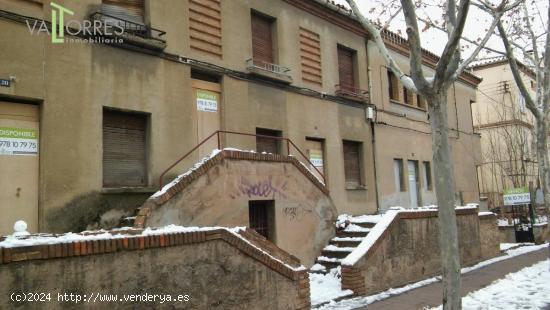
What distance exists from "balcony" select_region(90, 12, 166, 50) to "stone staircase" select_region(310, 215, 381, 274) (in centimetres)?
634

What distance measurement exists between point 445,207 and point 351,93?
943 cm

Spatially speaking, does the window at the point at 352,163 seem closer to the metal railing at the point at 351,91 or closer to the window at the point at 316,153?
the window at the point at 316,153

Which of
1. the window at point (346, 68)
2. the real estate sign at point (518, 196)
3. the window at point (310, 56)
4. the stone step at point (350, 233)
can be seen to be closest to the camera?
the stone step at point (350, 233)

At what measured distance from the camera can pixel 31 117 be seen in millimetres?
8336

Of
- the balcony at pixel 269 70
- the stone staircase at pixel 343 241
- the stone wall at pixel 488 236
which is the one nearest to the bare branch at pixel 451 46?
the stone staircase at pixel 343 241

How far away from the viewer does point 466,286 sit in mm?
10625

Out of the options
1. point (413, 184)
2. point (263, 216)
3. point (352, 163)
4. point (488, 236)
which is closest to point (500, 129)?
point (413, 184)

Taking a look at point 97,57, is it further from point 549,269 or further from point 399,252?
point 549,269

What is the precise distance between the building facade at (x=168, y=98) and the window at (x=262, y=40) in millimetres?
43

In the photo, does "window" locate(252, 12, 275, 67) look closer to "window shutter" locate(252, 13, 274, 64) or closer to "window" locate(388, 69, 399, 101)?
"window shutter" locate(252, 13, 274, 64)

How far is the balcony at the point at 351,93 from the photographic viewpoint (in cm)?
1541

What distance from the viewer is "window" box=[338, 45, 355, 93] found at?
16220 mm

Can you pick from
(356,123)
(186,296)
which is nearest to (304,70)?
(356,123)

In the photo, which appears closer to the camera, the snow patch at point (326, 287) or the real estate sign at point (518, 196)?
the snow patch at point (326, 287)
